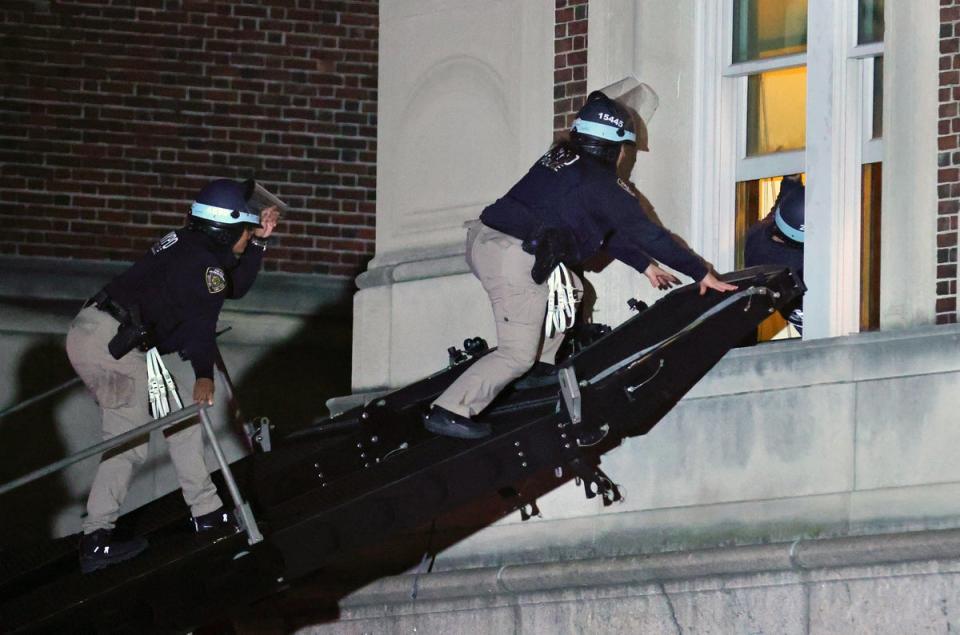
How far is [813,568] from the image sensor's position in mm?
10305

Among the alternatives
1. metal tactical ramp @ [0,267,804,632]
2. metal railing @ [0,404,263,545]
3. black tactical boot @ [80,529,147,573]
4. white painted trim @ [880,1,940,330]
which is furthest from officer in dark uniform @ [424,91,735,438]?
black tactical boot @ [80,529,147,573]

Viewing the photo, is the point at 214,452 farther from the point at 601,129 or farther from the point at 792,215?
the point at 792,215

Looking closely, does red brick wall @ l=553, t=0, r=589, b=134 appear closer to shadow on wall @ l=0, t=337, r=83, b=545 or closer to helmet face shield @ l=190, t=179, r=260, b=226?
helmet face shield @ l=190, t=179, r=260, b=226

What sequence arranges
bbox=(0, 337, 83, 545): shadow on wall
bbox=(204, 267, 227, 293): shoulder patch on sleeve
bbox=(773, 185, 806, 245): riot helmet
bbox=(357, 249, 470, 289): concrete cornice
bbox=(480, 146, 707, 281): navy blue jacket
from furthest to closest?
bbox=(0, 337, 83, 545): shadow on wall
bbox=(357, 249, 470, 289): concrete cornice
bbox=(773, 185, 806, 245): riot helmet
bbox=(204, 267, 227, 293): shoulder patch on sleeve
bbox=(480, 146, 707, 281): navy blue jacket

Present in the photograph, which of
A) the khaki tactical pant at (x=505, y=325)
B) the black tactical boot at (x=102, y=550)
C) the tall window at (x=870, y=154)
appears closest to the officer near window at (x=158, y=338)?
the black tactical boot at (x=102, y=550)

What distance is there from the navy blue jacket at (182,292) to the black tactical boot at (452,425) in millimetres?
1097

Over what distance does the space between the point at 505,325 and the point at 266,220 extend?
1.39m

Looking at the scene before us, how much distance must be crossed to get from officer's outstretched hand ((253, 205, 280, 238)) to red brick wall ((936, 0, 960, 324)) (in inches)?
130

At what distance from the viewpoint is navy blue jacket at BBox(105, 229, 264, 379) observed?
10789mm

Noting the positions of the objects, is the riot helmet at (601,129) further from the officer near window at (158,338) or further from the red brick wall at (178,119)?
the red brick wall at (178,119)

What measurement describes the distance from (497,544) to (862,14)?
348 cm

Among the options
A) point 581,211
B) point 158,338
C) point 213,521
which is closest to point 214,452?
point 213,521

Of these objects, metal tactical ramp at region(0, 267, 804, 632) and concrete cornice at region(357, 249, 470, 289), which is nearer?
metal tactical ramp at region(0, 267, 804, 632)

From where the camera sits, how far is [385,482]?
1035 cm
